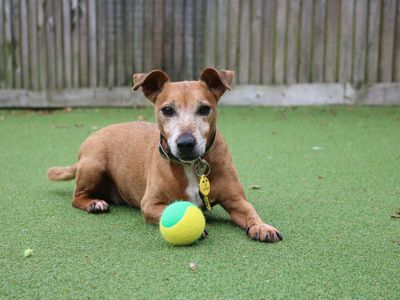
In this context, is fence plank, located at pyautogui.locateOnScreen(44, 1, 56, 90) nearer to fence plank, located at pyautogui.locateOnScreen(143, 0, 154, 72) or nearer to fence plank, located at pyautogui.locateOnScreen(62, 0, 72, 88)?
fence plank, located at pyautogui.locateOnScreen(62, 0, 72, 88)

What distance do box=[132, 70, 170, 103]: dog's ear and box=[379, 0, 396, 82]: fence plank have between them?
6.21 metres

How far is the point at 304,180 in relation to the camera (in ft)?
17.6

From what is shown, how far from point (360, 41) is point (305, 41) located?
87 centimetres

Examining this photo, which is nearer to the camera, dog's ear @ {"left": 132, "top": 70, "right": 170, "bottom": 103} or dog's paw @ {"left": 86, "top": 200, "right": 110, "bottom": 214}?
dog's ear @ {"left": 132, "top": 70, "right": 170, "bottom": 103}

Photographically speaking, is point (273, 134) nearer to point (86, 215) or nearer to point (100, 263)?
point (86, 215)

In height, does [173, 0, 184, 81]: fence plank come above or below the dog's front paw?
above

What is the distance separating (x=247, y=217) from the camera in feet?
12.6

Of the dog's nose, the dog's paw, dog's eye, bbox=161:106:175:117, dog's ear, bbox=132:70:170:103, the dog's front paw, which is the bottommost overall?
the dog's paw

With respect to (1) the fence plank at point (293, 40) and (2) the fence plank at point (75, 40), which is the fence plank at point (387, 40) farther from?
(2) the fence plank at point (75, 40)

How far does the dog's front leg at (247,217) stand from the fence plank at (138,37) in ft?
21.0

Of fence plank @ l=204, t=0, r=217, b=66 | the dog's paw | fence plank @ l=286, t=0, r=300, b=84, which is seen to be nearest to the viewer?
the dog's paw

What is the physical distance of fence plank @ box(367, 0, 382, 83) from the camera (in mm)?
9398

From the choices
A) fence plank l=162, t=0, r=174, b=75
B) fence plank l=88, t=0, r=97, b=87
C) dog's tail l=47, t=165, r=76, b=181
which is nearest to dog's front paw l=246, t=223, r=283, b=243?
dog's tail l=47, t=165, r=76, b=181

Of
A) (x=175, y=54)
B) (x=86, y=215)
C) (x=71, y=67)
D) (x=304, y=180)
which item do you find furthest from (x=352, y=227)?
(x=71, y=67)
